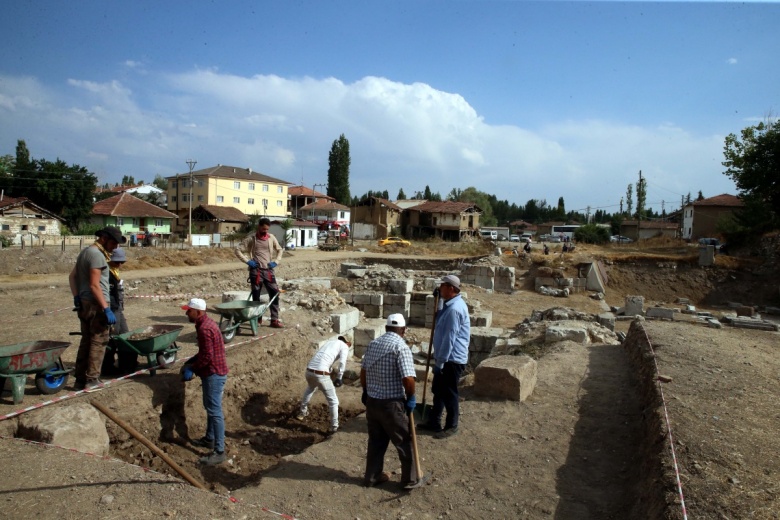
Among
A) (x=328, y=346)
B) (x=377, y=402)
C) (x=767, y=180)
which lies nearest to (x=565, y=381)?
(x=328, y=346)

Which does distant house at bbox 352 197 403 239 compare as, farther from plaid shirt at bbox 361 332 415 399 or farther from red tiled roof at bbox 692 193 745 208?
plaid shirt at bbox 361 332 415 399

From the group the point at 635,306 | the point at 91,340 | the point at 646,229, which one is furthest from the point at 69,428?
the point at 646,229

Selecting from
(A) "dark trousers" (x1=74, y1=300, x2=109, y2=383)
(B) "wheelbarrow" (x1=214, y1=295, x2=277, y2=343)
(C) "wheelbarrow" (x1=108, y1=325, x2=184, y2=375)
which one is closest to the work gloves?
(C) "wheelbarrow" (x1=108, y1=325, x2=184, y2=375)

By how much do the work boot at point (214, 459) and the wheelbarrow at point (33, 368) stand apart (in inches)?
68.3

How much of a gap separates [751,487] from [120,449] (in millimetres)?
5692

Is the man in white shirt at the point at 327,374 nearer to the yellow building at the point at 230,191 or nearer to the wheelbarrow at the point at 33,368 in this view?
the wheelbarrow at the point at 33,368

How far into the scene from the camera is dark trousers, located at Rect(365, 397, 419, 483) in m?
4.39

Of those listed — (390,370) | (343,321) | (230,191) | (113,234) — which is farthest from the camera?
(230,191)

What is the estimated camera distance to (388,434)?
4.46 metres

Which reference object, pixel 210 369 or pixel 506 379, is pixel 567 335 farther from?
pixel 210 369

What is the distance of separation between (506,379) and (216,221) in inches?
1608

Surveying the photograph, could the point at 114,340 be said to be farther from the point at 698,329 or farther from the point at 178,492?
the point at 698,329

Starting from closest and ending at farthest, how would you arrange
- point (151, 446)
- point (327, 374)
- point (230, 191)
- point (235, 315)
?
point (151, 446) < point (327, 374) < point (235, 315) < point (230, 191)

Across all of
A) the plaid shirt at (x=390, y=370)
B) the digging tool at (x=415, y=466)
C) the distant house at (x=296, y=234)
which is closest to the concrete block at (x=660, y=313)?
the digging tool at (x=415, y=466)
